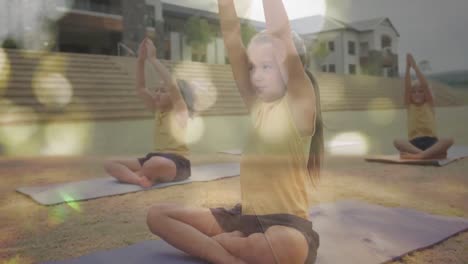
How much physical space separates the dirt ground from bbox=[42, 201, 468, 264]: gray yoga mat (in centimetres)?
3

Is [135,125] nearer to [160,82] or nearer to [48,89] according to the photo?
[48,89]

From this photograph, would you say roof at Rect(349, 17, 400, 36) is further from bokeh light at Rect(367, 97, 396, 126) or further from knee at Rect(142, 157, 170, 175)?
knee at Rect(142, 157, 170, 175)

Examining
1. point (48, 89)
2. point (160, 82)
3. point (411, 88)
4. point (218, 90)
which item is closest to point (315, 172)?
point (411, 88)

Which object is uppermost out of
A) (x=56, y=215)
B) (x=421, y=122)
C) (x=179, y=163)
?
(x=421, y=122)

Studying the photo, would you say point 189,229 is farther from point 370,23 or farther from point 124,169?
point 124,169

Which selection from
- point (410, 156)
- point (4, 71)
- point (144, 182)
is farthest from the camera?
point (4, 71)

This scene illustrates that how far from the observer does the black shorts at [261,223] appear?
652mm

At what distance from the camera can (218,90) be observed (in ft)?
2.84

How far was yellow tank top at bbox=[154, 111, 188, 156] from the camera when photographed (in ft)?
6.13

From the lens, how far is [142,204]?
155cm

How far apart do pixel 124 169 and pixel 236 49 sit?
1549mm

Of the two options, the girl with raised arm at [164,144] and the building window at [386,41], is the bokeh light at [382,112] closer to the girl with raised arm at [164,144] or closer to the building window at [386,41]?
the building window at [386,41]

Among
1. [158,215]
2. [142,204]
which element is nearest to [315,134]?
[158,215]

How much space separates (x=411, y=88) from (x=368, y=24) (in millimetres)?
123
